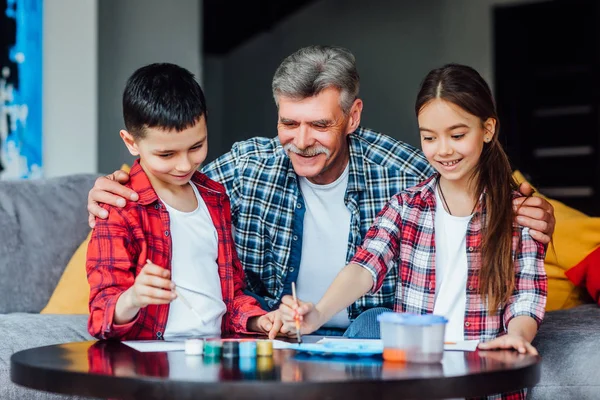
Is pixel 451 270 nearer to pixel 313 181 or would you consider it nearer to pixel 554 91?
pixel 313 181

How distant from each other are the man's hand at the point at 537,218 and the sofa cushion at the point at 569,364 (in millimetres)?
344

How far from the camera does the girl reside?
1834 mm

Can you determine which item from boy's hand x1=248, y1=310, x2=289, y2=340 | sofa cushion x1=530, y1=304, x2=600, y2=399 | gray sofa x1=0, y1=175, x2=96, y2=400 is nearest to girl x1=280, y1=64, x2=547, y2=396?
boy's hand x1=248, y1=310, x2=289, y2=340

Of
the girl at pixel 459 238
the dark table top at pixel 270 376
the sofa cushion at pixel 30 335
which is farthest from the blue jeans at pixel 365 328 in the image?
the sofa cushion at pixel 30 335

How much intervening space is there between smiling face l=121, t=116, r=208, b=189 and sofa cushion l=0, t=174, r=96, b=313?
106 centimetres

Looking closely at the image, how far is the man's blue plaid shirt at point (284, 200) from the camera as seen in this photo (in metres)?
2.36

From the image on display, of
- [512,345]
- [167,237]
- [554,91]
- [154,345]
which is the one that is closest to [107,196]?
[167,237]

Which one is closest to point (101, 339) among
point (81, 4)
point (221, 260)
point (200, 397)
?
point (221, 260)

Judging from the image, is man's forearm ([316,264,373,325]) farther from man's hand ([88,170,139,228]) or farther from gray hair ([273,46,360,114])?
gray hair ([273,46,360,114])

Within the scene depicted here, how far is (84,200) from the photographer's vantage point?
2836 mm

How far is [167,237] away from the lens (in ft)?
6.03

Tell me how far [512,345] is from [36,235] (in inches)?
68.9

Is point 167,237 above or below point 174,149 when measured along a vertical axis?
below

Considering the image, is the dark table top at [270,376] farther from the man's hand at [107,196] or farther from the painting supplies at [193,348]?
the man's hand at [107,196]
